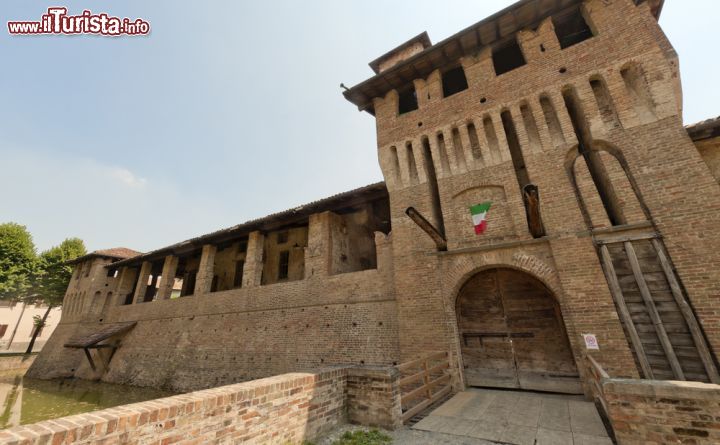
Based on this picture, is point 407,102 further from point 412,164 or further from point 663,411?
point 663,411

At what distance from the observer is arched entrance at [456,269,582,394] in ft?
24.0

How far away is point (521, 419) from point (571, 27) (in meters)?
12.6

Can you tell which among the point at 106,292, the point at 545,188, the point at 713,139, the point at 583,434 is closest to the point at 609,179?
the point at 545,188

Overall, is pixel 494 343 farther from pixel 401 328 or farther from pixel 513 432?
pixel 513 432

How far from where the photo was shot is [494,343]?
8094mm

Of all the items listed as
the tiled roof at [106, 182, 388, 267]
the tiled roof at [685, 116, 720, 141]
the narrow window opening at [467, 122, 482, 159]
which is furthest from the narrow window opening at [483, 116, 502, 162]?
the tiled roof at [685, 116, 720, 141]

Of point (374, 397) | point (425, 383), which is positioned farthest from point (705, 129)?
point (374, 397)

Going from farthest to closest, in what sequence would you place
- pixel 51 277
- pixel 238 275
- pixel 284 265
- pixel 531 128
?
pixel 51 277 → pixel 238 275 → pixel 284 265 → pixel 531 128

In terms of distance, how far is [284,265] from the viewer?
51.9ft

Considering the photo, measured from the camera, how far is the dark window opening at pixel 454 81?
11570 millimetres

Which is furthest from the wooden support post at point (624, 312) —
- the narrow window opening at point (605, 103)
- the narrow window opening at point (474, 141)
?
the narrow window opening at point (474, 141)

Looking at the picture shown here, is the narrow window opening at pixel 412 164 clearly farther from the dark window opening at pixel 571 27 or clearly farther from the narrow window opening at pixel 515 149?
the dark window opening at pixel 571 27

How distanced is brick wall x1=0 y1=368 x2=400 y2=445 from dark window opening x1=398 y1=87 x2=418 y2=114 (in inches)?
435

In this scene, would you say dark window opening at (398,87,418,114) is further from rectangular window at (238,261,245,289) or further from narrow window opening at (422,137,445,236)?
rectangular window at (238,261,245,289)
